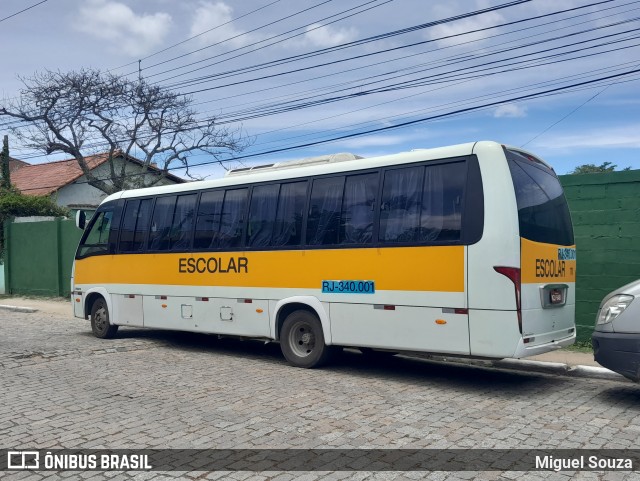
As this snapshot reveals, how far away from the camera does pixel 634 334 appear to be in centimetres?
646

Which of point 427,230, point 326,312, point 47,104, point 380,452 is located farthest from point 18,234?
point 380,452

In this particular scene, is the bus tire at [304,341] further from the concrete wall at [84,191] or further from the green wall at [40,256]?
the concrete wall at [84,191]

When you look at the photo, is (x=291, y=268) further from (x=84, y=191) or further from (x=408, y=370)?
(x=84, y=191)

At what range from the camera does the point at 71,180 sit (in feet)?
115

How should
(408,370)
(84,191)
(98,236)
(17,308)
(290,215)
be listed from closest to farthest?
(408,370) < (290,215) < (98,236) < (17,308) < (84,191)

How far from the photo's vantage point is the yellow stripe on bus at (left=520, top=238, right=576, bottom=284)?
7.33 m

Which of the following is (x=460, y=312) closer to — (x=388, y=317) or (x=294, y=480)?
(x=388, y=317)

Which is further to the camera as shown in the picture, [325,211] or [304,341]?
[304,341]

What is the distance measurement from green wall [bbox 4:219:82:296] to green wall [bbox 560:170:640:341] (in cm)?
1500

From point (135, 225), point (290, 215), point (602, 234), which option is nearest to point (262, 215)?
point (290, 215)

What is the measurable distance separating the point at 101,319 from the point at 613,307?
9285mm

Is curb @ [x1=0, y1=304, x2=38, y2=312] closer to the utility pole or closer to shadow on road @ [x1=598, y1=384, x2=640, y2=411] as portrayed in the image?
the utility pole

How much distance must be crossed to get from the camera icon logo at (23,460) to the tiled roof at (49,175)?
1188 inches

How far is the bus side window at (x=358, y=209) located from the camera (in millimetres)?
8453
